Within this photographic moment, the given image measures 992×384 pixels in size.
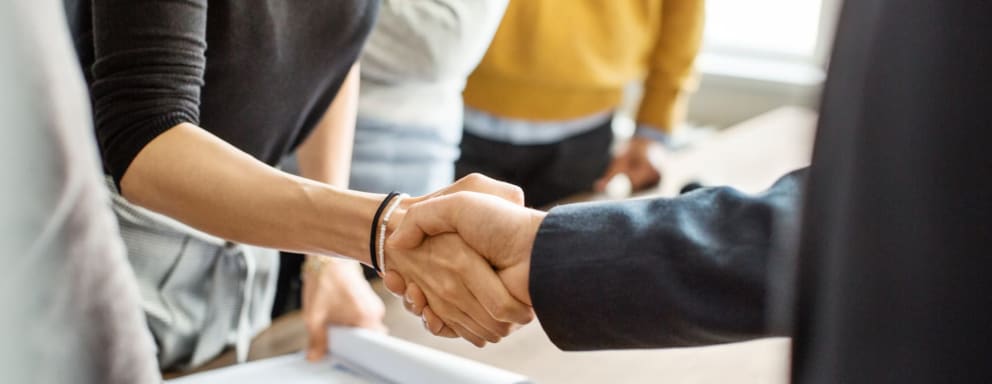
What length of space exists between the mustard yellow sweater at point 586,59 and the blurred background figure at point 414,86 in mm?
90

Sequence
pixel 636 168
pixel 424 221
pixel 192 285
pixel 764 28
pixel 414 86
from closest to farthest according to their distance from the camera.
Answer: pixel 424 221, pixel 192 285, pixel 414 86, pixel 636 168, pixel 764 28

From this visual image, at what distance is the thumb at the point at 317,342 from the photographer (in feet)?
2.63

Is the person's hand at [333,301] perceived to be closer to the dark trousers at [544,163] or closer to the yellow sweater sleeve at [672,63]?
the dark trousers at [544,163]

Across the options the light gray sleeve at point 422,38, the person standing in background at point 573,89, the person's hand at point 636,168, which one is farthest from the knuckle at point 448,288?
the person's hand at point 636,168

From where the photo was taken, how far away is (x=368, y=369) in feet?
2.52

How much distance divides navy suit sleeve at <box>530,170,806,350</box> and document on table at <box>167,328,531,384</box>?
14cm

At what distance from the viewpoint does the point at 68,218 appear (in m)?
0.27

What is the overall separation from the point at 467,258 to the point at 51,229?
17.9 inches

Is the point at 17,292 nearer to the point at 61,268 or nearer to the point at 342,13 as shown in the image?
the point at 61,268

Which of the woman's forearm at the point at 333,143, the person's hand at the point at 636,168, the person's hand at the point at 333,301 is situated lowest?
the person's hand at the point at 636,168

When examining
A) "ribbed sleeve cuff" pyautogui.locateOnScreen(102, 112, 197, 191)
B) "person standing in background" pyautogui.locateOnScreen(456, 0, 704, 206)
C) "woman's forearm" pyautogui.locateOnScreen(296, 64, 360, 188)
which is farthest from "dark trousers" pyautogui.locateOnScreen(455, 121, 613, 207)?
"ribbed sleeve cuff" pyautogui.locateOnScreen(102, 112, 197, 191)

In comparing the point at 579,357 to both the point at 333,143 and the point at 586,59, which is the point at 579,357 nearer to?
the point at 333,143

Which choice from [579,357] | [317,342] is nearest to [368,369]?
[317,342]

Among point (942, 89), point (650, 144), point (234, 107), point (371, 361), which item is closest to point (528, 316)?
point (371, 361)
